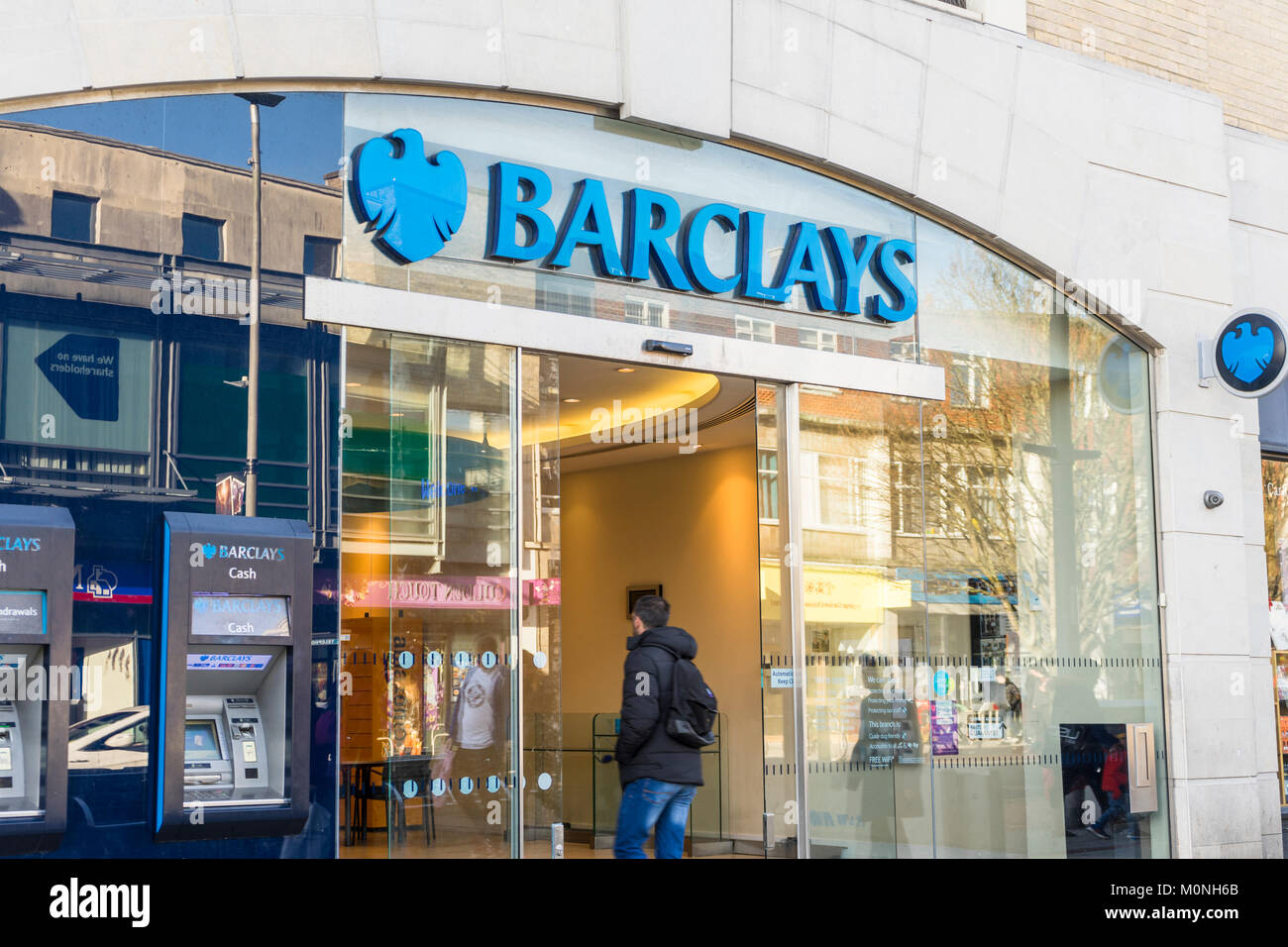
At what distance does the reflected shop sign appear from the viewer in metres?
7.13

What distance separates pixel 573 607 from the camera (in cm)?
1457

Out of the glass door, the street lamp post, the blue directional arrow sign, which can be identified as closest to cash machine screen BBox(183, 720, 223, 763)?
the glass door

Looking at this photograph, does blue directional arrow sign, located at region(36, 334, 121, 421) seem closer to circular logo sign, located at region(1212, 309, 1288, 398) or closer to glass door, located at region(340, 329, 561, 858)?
glass door, located at region(340, 329, 561, 858)

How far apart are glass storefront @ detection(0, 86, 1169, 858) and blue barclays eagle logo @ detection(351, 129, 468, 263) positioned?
0.21 feet

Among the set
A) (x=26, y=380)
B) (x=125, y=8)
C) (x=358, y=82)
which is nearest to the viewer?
(x=26, y=380)

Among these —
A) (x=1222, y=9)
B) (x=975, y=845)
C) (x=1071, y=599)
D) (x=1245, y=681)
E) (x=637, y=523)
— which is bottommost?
(x=975, y=845)

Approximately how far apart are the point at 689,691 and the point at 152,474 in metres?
2.90

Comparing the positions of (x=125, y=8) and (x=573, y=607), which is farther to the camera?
(x=573, y=607)

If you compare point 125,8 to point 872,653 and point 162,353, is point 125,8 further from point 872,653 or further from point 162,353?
point 872,653

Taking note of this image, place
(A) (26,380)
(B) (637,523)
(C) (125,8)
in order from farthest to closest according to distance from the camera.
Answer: (B) (637,523) → (C) (125,8) → (A) (26,380)

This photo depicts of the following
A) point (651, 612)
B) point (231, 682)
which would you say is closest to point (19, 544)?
point (231, 682)

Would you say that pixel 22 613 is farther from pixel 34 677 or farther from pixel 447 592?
pixel 447 592

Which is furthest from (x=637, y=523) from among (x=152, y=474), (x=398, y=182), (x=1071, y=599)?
(x=152, y=474)

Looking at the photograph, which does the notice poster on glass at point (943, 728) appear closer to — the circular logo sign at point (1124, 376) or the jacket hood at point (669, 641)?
the jacket hood at point (669, 641)
